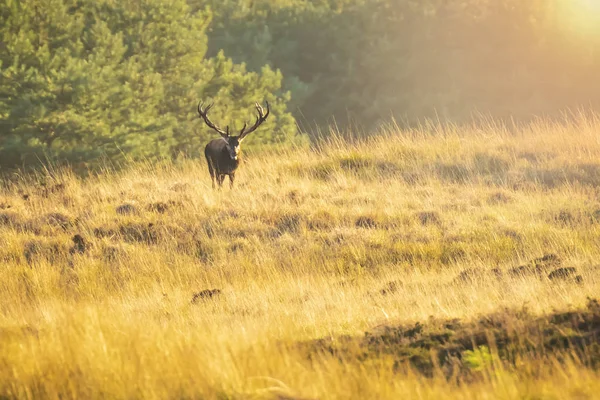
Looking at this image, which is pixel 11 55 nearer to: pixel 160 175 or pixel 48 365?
pixel 160 175

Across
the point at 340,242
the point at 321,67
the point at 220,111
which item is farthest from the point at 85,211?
the point at 321,67

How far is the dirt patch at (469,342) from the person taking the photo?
5.64 metres

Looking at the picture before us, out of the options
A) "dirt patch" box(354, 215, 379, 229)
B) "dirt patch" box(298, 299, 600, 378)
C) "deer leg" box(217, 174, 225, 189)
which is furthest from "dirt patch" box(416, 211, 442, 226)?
"dirt patch" box(298, 299, 600, 378)

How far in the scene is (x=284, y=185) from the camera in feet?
49.2

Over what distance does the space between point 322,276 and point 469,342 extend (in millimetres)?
4125

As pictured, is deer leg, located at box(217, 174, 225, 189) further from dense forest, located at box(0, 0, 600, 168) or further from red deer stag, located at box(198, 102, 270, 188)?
dense forest, located at box(0, 0, 600, 168)

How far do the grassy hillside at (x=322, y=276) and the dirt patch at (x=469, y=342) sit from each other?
0.02 meters

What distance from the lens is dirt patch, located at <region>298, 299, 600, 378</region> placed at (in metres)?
5.64

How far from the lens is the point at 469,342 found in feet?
19.9

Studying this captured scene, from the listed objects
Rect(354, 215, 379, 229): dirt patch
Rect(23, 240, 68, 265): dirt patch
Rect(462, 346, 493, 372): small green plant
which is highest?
Rect(23, 240, 68, 265): dirt patch

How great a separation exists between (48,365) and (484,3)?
36395 millimetres

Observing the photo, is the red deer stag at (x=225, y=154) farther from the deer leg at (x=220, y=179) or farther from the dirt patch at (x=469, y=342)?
the dirt patch at (x=469, y=342)

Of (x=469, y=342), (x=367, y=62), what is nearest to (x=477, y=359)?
(x=469, y=342)

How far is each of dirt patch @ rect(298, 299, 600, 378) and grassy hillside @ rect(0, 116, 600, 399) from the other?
17 millimetres
